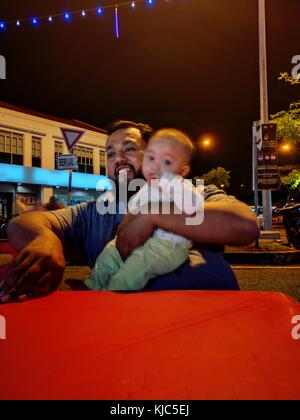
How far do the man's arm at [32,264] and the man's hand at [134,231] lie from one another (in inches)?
8.9

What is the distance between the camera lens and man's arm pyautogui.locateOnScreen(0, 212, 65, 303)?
1156 millimetres

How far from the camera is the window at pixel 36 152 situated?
2352 centimetres

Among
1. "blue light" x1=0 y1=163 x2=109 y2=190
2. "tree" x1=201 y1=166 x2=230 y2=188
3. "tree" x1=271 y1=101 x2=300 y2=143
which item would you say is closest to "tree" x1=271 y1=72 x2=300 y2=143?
"tree" x1=271 y1=101 x2=300 y2=143

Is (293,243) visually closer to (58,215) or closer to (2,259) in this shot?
(2,259)

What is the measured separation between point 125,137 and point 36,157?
23091mm

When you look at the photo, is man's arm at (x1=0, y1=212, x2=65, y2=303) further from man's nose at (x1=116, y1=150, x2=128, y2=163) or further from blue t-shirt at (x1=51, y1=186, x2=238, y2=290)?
man's nose at (x1=116, y1=150, x2=128, y2=163)

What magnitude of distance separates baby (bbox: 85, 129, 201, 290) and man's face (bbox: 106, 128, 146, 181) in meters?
0.24

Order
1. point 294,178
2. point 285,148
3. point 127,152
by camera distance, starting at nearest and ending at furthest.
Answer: point 127,152
point 294,178
point 285,148

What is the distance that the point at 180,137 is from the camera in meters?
1.59

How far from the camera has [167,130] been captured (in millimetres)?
1635

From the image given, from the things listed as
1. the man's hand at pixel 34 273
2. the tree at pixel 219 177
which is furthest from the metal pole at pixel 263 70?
the tree at pixel 219 177

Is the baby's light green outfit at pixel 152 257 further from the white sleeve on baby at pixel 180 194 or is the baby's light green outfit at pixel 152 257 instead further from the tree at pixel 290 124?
the tree at pixel 290 124

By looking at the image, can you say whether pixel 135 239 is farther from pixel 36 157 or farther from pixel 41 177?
pixel 36 157

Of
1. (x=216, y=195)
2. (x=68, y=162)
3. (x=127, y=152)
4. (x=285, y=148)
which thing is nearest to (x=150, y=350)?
(x=216, y=195)
